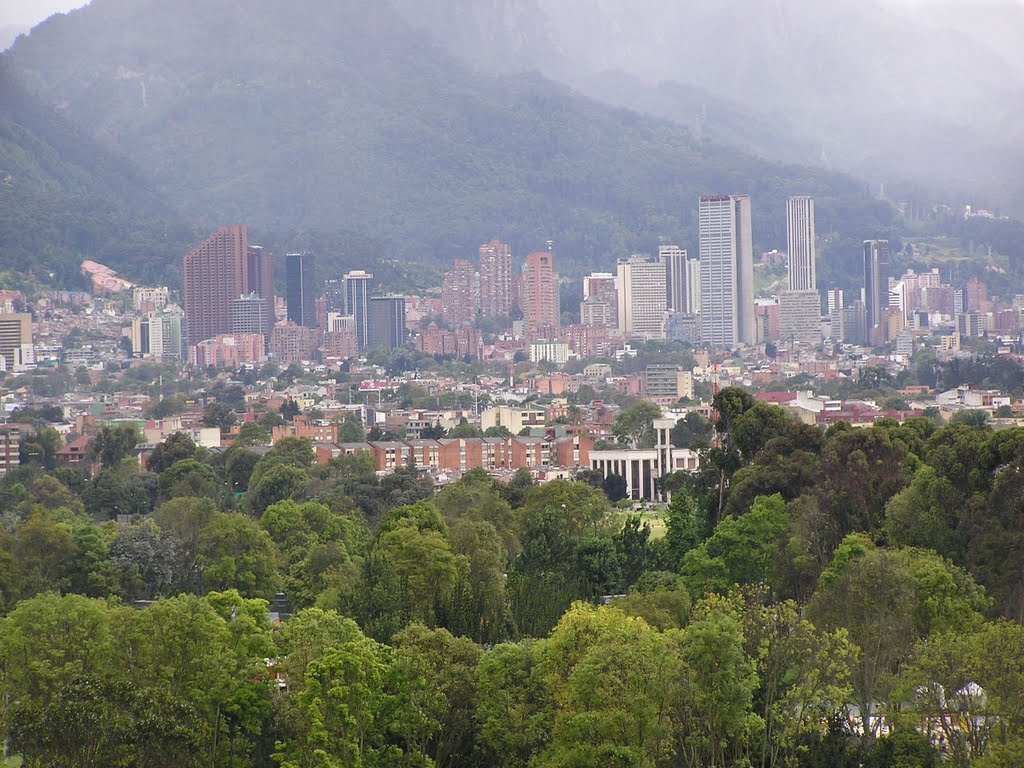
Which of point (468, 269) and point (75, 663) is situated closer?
point (75, 663)

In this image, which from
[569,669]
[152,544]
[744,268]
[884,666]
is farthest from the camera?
[744,268]

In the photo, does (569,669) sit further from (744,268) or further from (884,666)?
(744,268)

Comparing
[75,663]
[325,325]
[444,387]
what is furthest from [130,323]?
[75,663]

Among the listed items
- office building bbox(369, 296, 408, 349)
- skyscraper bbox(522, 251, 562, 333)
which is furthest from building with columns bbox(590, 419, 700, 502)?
skyscraper bbox(522, 251, 562, 333)

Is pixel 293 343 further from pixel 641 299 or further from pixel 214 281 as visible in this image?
pixel 641 299

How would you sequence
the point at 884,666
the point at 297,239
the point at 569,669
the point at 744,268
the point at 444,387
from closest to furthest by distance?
1. the point at 569,669
2. the point at 884,666
3. the point at 444,387
4. the point at 744,268
5. the point at 297,239

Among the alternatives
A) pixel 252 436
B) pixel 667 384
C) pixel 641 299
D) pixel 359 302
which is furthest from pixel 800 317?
pixel 252 436

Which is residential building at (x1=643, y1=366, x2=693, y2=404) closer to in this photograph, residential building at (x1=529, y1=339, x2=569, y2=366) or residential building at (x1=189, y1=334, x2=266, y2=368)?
residential building at (x1=529, y1=339, x2=569, y2=366)
